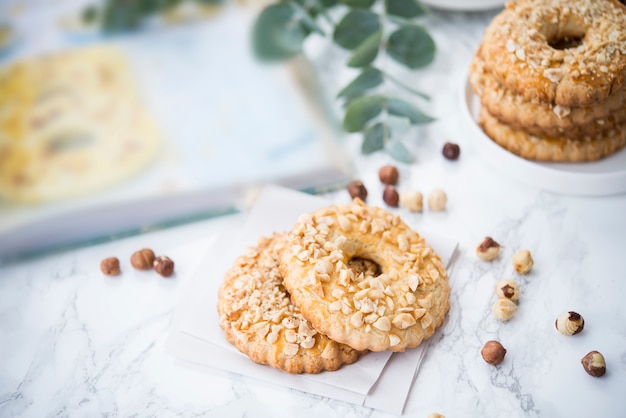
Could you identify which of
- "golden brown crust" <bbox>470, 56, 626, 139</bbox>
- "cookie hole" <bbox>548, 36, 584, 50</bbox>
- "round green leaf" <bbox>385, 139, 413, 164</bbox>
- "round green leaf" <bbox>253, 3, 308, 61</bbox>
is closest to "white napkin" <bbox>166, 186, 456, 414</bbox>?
"round green leaf" <bbox>385, 139, 413, 164</bbox>

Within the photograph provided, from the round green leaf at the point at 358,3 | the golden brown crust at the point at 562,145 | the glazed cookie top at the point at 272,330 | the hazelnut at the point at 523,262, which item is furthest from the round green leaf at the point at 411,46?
the glazed cookie top at the point at 272,330

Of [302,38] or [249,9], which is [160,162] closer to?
[302,38]

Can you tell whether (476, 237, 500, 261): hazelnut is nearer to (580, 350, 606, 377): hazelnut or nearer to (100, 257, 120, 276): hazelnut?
(580, 350, 606, 377): hazelnut

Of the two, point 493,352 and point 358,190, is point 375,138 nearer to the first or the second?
point 358,190

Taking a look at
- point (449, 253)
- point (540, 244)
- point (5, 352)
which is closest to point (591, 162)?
point (540, 244)

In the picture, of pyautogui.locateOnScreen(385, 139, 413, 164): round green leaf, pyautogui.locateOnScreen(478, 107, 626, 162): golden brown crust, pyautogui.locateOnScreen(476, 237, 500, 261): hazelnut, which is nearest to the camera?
pyautogui.locateOnScreen(476, 237, 500, 261): hazelnut

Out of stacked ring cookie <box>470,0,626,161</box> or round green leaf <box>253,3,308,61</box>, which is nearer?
stacked ring cookie <box>470,0,626,161</box>

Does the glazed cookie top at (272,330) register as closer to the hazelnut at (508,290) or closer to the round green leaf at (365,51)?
the hazelnut at (508,290)
